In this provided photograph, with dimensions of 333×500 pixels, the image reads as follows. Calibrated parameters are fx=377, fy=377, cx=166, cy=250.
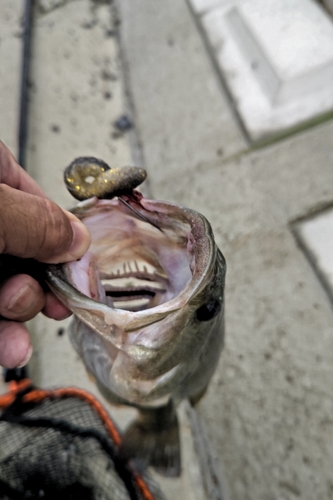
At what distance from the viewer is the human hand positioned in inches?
35.1

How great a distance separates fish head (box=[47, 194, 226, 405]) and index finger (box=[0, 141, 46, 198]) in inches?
13.3

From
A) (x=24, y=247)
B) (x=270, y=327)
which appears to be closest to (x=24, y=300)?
(x=24, y=247)

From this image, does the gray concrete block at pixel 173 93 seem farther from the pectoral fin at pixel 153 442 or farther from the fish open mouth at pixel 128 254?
the pectoral fin at pixel 153 442

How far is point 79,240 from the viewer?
3.27 feet

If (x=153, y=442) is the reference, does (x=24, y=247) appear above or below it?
above

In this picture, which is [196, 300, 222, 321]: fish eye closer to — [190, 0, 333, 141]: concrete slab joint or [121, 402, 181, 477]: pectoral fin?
[121, 402, 181, 477]: pectoral fin

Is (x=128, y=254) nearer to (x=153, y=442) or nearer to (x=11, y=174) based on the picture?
(x=11, y=174)

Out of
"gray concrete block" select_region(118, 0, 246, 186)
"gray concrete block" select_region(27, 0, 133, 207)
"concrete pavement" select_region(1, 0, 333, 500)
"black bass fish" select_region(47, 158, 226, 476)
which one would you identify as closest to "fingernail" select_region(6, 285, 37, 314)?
"black bass fish" select_region(47, 158, 226, 476)

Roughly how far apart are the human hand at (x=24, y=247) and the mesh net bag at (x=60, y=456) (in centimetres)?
41

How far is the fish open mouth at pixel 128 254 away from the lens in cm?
102

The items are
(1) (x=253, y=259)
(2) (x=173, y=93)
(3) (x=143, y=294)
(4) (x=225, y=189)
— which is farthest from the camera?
(2) (x=173, y=93)

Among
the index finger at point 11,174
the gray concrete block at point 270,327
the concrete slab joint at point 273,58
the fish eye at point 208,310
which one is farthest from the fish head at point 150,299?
the concrete slab joint at point 273,58

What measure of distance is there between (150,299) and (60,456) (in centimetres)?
74

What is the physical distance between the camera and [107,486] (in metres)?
1.34
